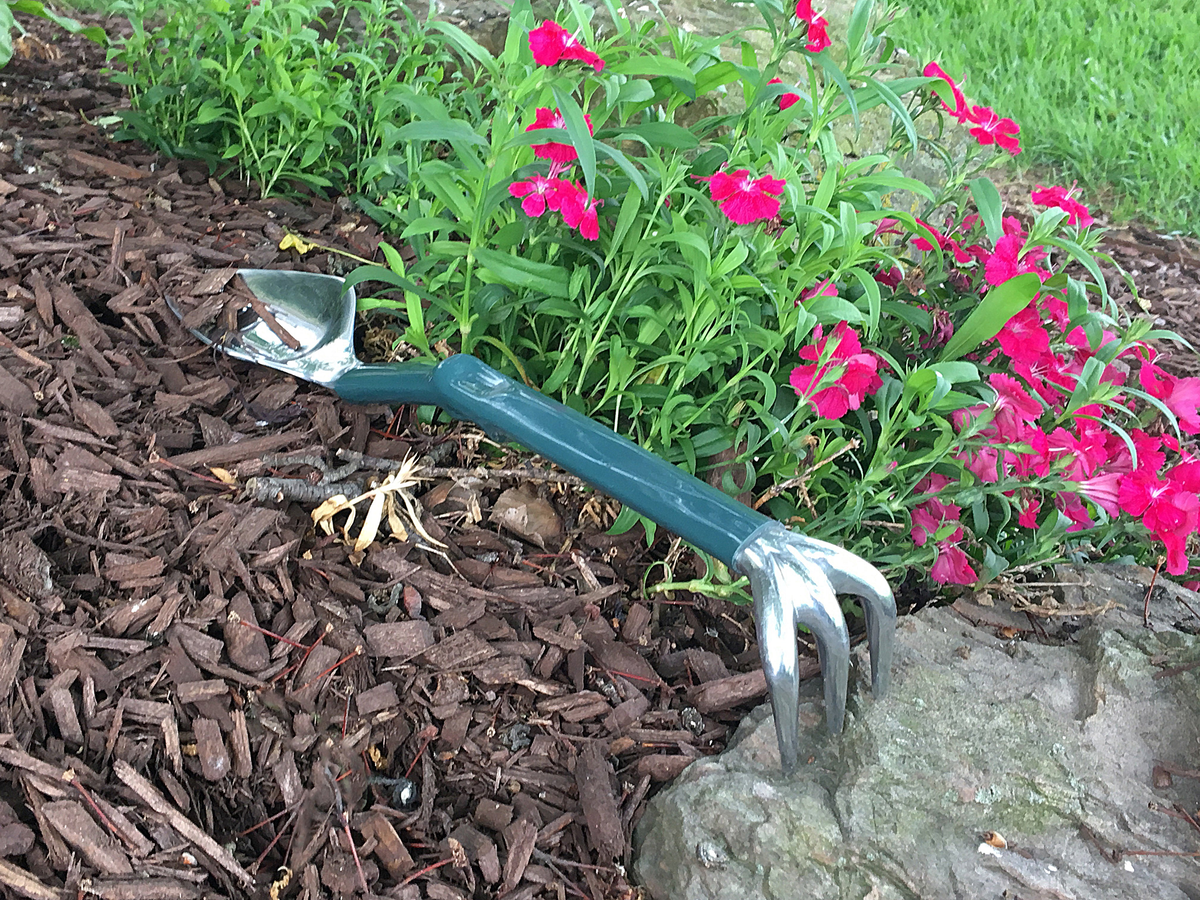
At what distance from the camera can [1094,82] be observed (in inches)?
149

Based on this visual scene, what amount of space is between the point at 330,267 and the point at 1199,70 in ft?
12.8

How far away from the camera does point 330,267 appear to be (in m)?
2.09

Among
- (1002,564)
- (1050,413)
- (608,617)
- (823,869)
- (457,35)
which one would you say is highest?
(457,35)

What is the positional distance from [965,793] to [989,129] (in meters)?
1.30

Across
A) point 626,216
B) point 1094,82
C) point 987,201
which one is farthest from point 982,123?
point 1094,82

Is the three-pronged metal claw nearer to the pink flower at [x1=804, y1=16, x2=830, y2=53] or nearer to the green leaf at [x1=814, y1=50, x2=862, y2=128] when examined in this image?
the green leaf at [x1=814, y1=50, x2=862, y2=128]

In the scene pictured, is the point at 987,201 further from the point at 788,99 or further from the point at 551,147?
the point at 551,147

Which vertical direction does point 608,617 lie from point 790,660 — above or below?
below

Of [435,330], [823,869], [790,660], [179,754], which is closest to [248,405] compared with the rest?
[435,330]

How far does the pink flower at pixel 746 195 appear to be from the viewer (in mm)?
1336

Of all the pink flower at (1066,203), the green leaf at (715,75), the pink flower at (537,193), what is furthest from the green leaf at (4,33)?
the pink flower at (1066,203)

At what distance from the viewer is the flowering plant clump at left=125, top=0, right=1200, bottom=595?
142 centimetres

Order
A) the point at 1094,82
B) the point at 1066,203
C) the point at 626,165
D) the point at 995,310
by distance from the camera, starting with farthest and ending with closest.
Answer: the point at 1094,82
the point at 1066,203
the point at 995,310
the point at 626,165

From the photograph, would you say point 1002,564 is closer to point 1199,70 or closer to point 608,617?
point 608,617
